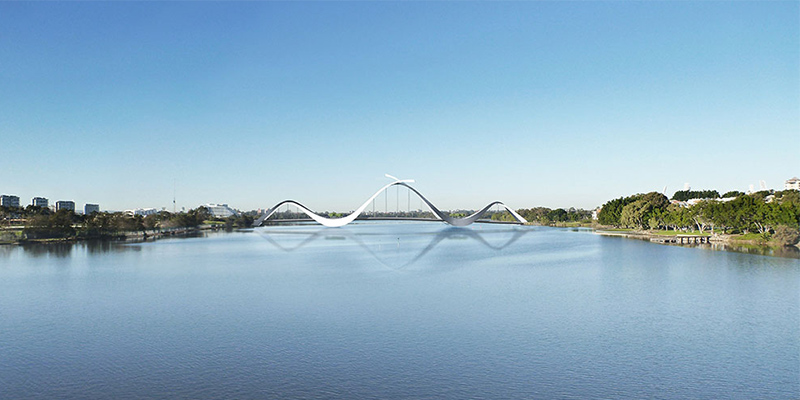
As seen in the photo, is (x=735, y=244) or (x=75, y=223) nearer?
(x=735, y=244)

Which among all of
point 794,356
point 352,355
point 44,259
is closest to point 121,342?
point 352,355

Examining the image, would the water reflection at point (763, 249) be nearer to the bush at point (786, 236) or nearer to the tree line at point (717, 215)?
the bush at point (786, 236)

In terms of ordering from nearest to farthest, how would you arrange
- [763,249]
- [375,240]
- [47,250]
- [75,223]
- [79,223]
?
1. [763,249]
2. [47,250]
3. [375,240]
4. [75,223]
5. [79,223]

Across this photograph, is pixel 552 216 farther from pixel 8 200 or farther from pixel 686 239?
pixel 8 200

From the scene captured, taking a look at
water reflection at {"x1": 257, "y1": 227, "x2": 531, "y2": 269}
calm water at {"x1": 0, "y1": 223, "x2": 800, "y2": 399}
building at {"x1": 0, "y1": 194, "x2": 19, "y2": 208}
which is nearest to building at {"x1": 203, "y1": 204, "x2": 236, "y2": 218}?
building at {"x1": 0, "y1": 194, "x2": 19, "y2": 208}

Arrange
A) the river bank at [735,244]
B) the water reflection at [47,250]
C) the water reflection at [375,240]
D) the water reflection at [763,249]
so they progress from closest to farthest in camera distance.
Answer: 1. the water reflection at [763,249]
2. the river bank at [735,244]
3. the water reflection at [47,250]
4. the water reflection at [375,240]

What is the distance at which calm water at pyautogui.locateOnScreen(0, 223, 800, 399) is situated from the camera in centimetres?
718

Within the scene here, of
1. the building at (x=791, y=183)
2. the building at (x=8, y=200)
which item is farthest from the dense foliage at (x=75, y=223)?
the building at (x=791, y=183)

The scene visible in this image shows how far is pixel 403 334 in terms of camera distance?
32.0ft

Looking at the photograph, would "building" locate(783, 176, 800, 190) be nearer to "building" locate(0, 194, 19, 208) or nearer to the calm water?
the calm water

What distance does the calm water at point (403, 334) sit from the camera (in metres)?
7.18

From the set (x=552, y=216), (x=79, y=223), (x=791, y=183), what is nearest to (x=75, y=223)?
(x=79, y=223)

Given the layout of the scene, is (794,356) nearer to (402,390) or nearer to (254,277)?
(402,390)

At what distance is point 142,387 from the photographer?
7074mm
